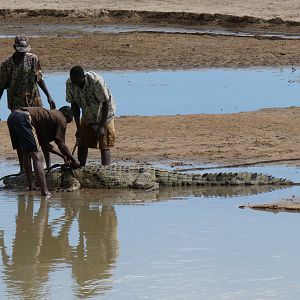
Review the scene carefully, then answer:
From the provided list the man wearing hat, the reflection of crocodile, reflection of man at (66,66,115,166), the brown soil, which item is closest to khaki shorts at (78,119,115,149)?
reflection of man at (66,66,115,166)

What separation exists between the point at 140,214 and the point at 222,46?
15.1 m

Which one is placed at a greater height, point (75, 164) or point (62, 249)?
point (75, 164)

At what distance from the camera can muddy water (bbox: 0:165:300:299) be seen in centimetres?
857

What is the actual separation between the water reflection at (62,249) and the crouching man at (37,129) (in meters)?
0.49

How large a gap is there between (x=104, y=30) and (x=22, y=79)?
17.8 meters

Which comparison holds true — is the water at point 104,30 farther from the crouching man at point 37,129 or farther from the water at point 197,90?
the crouching man at point 37,129

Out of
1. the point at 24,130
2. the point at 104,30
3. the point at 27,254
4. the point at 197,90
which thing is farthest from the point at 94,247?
the point at 104,30

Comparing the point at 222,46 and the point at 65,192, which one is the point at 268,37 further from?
the point at 65,192

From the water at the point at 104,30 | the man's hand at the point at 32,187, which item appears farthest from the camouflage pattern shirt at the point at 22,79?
the water at the point at 104,30

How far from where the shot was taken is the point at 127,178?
12.9 meters

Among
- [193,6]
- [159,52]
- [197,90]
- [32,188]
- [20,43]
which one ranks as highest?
[20,43]

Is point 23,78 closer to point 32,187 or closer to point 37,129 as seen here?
point 37,129

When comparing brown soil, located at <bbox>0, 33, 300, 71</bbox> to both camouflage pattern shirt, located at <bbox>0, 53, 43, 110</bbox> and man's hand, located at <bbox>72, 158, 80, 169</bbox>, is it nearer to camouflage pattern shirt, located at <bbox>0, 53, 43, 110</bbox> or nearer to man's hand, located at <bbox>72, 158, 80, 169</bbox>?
camouflage pattern shirt, located at <bbox>0, 53, 43, 110</bbox>

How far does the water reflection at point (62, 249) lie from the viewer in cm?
880
